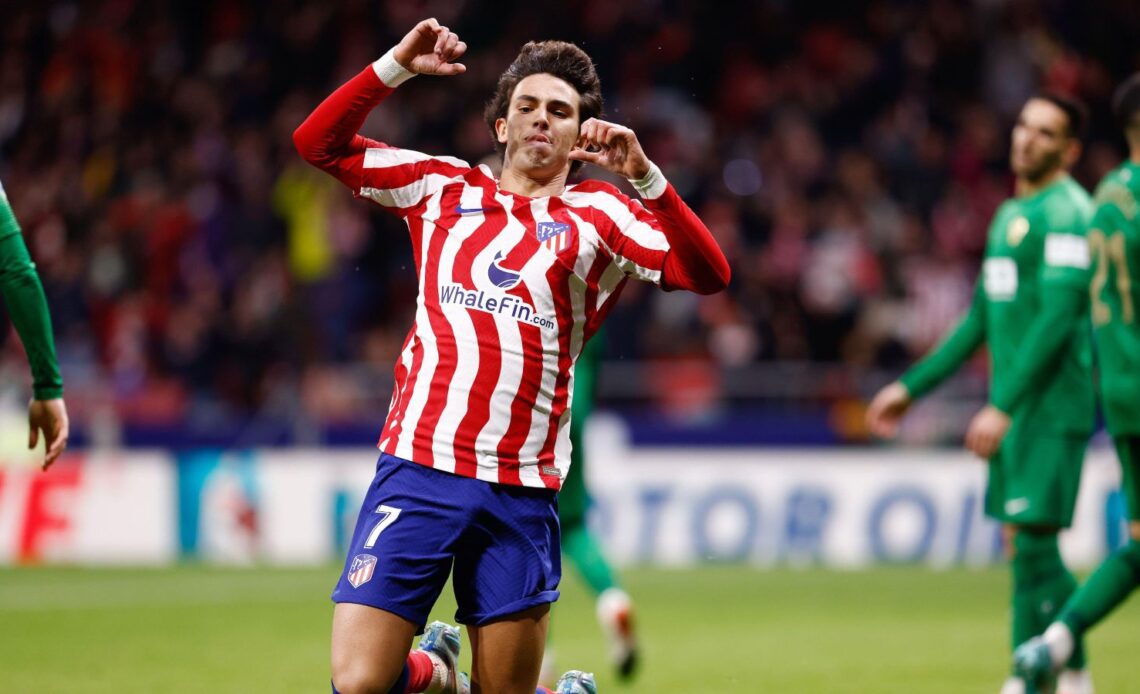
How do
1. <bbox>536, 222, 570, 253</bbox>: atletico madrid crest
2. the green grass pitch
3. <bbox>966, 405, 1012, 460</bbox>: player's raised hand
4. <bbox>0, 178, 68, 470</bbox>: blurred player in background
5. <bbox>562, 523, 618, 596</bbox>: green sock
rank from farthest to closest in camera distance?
<bbox>562, 523, 618, 596</bbox>: green sock < the green grass pitch < <bbox>966, 405, 1012, 460</bbox>: player's raised hand < <bbox>0, 178, 68, 470</bbox>: blurred player in background < <bbox>536, 222, 570, 253</bbox>: atletico madrid crest

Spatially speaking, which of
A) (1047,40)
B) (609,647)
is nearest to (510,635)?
(609,647)

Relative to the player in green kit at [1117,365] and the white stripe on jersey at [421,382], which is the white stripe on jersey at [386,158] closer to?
the white stripe on jersey at [421,382]

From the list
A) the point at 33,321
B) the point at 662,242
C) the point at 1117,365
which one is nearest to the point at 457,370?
the point at 662,242

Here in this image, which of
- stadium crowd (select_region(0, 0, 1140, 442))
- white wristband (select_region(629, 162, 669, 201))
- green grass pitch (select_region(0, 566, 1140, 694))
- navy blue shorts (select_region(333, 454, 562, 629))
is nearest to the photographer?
white wristband (select_region(629, 162, 669, 201))

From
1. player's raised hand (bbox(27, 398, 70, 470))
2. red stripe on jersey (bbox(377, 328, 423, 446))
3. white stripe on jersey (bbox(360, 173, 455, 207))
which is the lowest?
player's raised hand (bbox(27, 398, 70, 470))

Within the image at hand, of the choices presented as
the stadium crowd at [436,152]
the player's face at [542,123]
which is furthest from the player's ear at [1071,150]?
the stadium crowd at [436,152]

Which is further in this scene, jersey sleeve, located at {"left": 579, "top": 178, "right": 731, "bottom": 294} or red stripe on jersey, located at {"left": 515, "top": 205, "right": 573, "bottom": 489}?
red stripe on jersey, located at {"left": 515, "top": 205, "right": 573, "bottom": 489}

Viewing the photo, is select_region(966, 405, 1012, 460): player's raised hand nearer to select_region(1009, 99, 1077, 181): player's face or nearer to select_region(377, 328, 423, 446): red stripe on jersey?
select_region(1009, 99, 1077, 181): player's face

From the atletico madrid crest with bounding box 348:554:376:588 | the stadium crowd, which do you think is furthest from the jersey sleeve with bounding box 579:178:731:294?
the stadium crowd

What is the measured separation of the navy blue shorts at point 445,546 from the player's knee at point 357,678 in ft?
0.54

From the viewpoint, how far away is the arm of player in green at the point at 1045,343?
608 centimetres

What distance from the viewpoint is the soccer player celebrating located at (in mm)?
4445

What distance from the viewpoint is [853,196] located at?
17.2 metres

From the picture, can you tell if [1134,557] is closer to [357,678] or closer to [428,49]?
[357,678]
